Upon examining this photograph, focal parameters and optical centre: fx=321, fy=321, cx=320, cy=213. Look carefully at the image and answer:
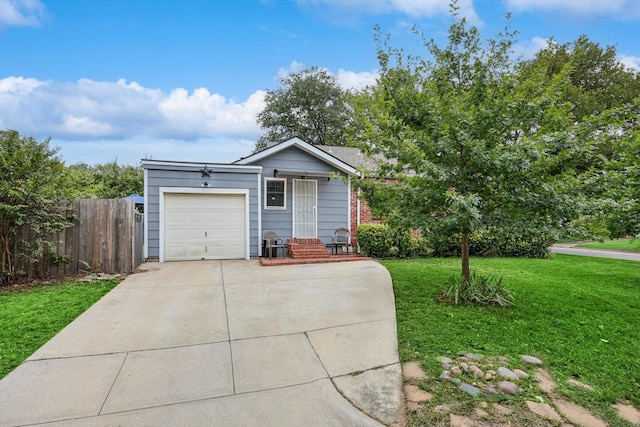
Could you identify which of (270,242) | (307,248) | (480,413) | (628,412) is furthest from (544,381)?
(270,242)

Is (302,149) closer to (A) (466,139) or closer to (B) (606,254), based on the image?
(A) (466,139)

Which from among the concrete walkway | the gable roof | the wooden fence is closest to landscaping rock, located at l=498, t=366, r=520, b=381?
the gable roof

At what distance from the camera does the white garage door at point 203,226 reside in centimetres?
930

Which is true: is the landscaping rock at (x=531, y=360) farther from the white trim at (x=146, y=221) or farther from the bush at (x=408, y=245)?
the white trim at (x=146, y=221)

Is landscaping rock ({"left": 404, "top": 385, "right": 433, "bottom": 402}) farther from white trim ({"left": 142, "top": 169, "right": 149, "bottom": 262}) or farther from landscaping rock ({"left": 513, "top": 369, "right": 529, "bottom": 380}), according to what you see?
white trim ({"left": 142, "top": 169, "right": 149, "bottom": 262})

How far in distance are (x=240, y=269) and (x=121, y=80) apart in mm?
10177

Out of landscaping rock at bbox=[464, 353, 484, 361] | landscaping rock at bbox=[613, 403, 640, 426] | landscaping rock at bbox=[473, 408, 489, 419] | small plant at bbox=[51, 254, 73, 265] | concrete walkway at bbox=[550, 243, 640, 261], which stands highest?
small plant at bbox=[51, 254, 73, 265]

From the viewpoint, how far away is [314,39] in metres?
12.0

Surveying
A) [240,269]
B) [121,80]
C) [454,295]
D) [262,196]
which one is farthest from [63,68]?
[454,295]

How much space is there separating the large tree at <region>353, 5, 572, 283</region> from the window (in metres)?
5.28

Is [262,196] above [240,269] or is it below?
above

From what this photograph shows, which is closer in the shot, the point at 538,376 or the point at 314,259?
the point at 538,376

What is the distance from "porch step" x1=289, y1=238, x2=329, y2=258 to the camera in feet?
32.5

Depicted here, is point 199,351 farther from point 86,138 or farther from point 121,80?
point 86,138
